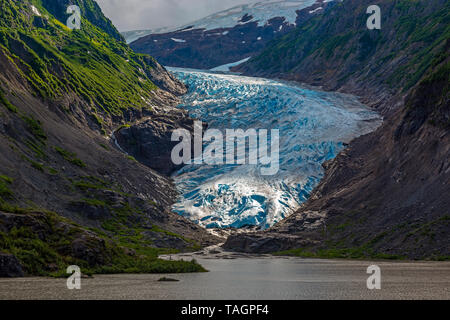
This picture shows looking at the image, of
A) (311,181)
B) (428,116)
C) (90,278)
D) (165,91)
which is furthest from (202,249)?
(165,91)

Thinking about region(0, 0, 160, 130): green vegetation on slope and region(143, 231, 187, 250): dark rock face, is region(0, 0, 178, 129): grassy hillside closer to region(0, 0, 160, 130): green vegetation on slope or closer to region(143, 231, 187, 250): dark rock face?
region(0, 0, 160, 130): green vegetation on slope

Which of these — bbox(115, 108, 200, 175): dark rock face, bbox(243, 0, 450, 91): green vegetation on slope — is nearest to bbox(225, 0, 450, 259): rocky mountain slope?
bbox(243, 0, 450, 91): green vegetation on slope

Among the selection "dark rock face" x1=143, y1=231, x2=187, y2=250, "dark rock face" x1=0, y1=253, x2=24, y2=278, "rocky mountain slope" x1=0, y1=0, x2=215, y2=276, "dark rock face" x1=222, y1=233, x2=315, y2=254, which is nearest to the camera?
"dark rock face" x1=0, y1=253, x2=24, y2=278

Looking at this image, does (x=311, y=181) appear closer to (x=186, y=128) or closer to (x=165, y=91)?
(x=186, y=128)

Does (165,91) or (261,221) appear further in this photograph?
(165,91)

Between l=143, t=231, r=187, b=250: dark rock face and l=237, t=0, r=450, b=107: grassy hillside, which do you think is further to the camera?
l=237, t=0, r=450, b=107: grassy hillside

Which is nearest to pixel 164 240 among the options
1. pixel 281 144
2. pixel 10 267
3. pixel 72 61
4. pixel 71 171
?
pixel 71 171
